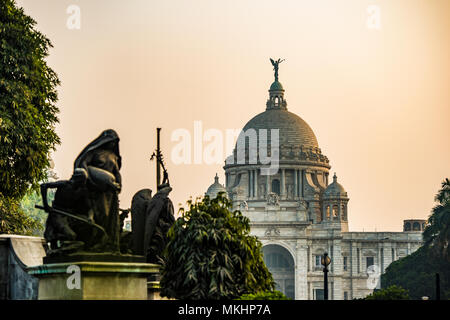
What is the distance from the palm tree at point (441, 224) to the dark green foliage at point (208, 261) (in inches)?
2258

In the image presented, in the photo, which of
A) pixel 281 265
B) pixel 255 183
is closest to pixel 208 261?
pixel 281 265

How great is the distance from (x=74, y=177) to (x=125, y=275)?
4.47ft

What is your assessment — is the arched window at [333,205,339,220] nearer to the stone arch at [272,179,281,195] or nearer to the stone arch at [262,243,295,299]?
the stone arch at [272,179,281,195]

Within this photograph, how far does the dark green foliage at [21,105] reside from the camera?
3031 cm

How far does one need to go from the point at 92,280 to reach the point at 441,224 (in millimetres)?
67813

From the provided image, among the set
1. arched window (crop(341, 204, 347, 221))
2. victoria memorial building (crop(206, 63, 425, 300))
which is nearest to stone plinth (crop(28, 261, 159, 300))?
victoria memorial building (crop(206, 63, 425, 300))

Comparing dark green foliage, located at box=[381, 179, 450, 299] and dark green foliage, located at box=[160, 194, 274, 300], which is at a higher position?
dark green foliage, located at box=[381, 179, 450, 299]

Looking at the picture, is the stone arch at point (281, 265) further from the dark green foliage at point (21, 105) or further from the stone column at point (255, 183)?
the dark green foliage at point (21, 105)

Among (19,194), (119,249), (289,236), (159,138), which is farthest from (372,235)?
(119,249)

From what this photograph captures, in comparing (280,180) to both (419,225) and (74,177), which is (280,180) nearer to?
(419,225)

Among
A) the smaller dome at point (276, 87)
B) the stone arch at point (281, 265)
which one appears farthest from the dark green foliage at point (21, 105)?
the smaller dome at point (276, 87)

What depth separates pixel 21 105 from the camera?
1216 inches

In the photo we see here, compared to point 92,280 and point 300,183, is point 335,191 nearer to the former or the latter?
point 300,183

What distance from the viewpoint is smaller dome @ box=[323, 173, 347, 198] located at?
137750 millimetres
